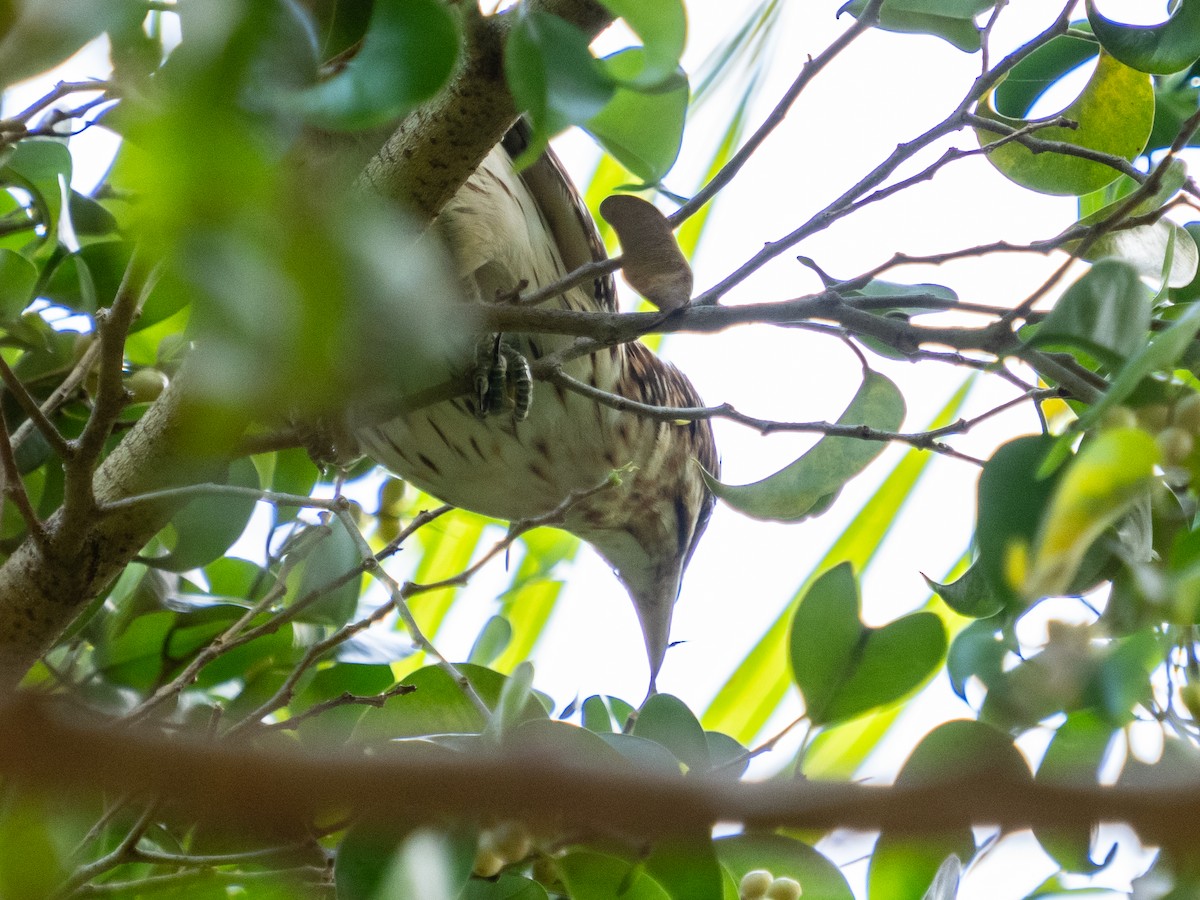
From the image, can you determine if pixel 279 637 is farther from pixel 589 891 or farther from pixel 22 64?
pixel 22 64

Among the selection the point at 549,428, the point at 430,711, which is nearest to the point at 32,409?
the point at 430,711

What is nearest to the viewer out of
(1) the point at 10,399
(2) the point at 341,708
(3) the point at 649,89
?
(3) the point at 649,89

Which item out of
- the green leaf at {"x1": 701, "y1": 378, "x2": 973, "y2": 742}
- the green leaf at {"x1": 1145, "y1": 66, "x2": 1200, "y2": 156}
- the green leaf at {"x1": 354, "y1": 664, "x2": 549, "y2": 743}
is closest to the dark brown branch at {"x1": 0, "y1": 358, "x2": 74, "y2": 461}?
the green leaf at {"x1": 354, "y1": 664, "x2": 549, "y2": 743}

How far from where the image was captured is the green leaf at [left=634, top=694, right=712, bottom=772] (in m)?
0.78

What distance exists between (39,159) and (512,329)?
0.44 meters

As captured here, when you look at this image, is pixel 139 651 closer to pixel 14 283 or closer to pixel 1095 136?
pixel 14 283

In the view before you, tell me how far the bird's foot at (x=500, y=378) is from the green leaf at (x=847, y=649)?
0.63 meters

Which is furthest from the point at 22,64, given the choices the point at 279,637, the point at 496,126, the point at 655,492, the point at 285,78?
the point at 655,492

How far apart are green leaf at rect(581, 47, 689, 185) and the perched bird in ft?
1.90

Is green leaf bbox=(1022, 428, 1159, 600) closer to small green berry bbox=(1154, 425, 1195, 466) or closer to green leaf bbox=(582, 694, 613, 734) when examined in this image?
small green berry bbox=(1154, 425, 1195, 466)

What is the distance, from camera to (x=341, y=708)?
1.03 meters

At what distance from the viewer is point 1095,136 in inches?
35.2

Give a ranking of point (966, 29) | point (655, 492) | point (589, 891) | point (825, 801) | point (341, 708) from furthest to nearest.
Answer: point (655, 492), point (341, 708), point (966, 29), point (589, 891), point (825, 801)

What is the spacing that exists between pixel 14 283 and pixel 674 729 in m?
0.69
